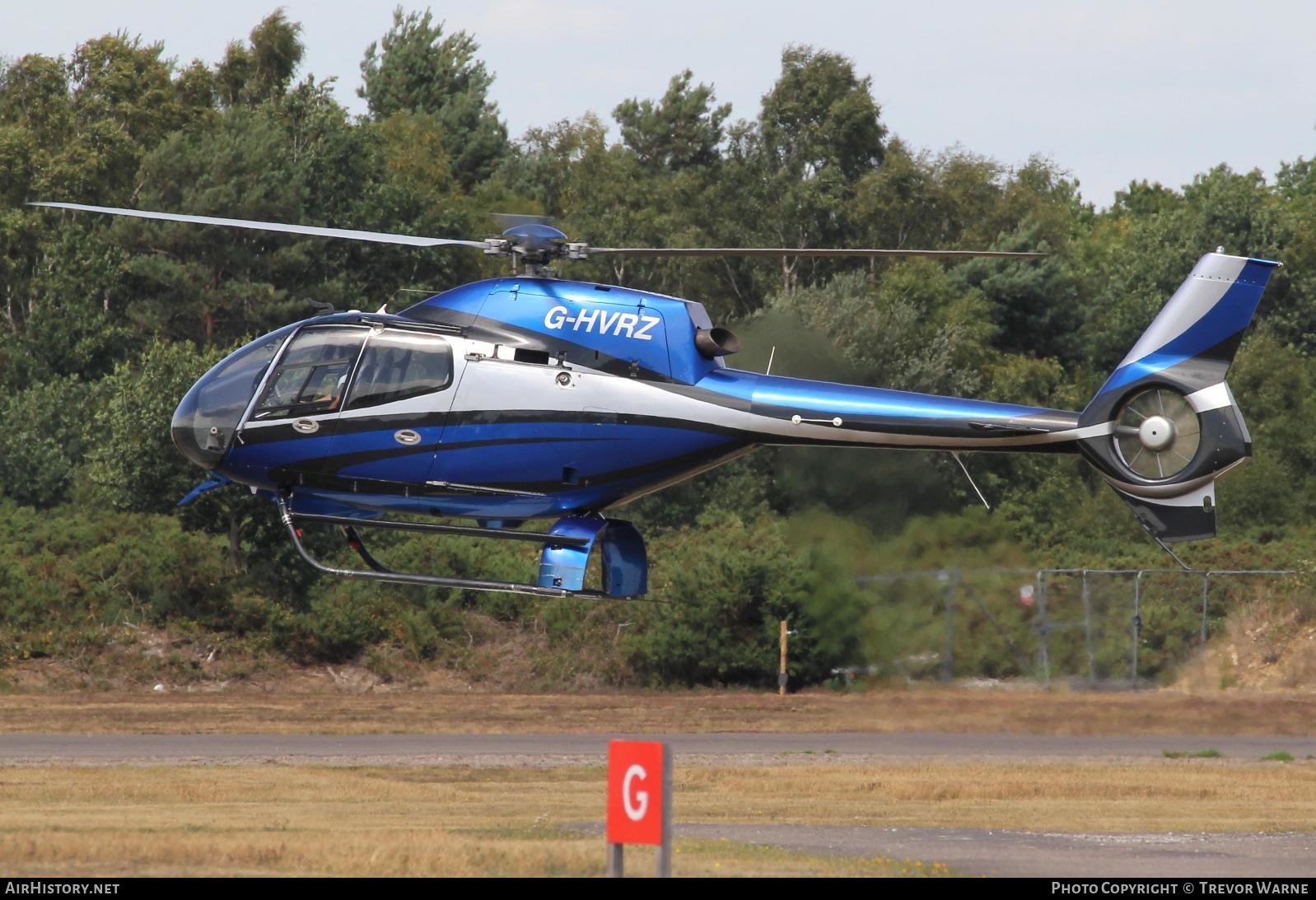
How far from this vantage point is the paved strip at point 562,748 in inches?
950

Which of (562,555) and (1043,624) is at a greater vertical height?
(562,555)

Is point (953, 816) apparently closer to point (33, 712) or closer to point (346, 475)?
point (346, 475)

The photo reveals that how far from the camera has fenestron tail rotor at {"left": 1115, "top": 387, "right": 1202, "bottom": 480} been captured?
735 inches

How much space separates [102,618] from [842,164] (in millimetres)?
35951

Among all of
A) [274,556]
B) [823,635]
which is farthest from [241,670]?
[823,635]

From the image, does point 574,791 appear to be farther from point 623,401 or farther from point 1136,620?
point 1136,620

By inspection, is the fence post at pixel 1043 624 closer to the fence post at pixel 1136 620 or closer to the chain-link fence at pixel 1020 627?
the chain-link fence at pixel 1020 627

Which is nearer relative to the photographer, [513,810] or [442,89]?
[513,810]

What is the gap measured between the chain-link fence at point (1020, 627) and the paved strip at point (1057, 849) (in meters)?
7.30

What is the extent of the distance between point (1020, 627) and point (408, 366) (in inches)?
409

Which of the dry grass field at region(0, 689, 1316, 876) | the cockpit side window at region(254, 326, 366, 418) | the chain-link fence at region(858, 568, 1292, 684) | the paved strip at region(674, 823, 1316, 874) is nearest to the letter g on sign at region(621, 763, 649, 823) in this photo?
the dry grass field at region(0, 689, 1316, 876)

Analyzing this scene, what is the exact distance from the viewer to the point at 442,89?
8725 centimetres

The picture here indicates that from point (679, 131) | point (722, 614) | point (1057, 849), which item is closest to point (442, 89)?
point (679, 131)

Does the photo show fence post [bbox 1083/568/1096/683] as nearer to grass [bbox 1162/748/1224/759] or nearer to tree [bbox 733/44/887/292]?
grass [bbox 1162/748/1224/759]
